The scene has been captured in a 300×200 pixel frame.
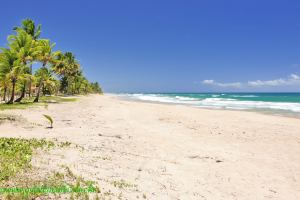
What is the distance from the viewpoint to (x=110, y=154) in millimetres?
9586

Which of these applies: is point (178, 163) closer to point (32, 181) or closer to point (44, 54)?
point (32, 181)

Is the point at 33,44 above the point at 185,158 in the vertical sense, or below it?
above

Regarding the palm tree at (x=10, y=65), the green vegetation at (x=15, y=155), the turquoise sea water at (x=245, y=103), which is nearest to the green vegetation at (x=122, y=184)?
the green vegetation at (x=15, y=155)

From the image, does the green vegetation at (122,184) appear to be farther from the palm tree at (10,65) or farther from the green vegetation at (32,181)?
the palm tree at (10,65)

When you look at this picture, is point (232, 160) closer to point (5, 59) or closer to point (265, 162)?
point (265, 162)

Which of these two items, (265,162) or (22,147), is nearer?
(22,147)

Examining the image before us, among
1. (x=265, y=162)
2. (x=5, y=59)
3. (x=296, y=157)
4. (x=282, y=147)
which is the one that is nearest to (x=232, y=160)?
(x=265, y=162)

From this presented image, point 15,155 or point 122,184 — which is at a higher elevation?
point 15,155

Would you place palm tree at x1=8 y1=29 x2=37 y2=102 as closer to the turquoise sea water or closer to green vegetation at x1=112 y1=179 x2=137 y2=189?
the turquoise sea water

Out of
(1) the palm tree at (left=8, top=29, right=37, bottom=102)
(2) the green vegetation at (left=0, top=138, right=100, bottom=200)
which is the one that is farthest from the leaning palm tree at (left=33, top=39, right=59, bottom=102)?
(2) the green vegetation at (left=0, top=138, right=100, bottom=200)

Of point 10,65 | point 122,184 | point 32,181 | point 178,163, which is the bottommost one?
point 178,163

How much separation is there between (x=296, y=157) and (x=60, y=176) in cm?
836

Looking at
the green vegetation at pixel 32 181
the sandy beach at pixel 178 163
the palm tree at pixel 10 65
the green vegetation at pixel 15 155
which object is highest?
the palm tree at pixel 10 65

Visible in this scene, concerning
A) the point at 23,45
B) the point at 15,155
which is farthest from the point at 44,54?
the point at 15,155
